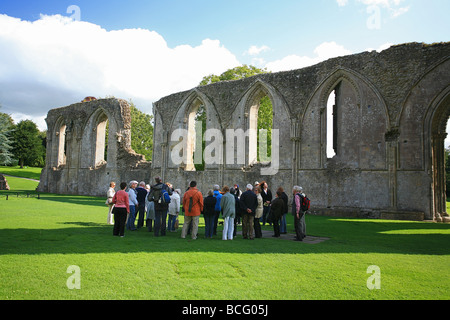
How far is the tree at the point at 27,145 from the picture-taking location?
175 ft

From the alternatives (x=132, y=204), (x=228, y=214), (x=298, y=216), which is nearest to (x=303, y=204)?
(x=298, y=216)

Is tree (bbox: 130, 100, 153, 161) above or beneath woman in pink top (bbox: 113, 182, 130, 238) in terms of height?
above

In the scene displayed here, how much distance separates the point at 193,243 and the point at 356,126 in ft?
37.4

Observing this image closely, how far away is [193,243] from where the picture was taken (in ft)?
26.1

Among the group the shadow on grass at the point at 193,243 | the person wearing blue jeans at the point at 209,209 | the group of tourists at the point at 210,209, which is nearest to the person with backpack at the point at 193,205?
the group of tourists at the point at 210,209

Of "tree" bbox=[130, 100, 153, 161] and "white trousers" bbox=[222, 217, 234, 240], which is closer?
"white trousers" bbox=[222, 217, 234, 240]

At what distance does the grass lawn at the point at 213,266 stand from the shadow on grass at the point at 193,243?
0.02 m

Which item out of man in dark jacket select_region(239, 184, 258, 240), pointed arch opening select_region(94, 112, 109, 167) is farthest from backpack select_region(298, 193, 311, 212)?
pointed arch opening select_region(94, 112, 109, 167)

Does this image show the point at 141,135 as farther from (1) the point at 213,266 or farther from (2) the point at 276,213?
(1) the point at 213,266

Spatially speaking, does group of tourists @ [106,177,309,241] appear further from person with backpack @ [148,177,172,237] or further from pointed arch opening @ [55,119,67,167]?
pointed arch opening @ [55,119,67,167]

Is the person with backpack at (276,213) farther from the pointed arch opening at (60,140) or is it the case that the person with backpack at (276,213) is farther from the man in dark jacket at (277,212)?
the pointed arch opening at (60,140)

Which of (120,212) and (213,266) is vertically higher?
(120,212)

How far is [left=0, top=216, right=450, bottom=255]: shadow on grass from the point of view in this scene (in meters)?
7.03

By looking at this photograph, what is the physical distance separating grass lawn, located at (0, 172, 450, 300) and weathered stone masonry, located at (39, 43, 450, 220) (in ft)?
18.5
